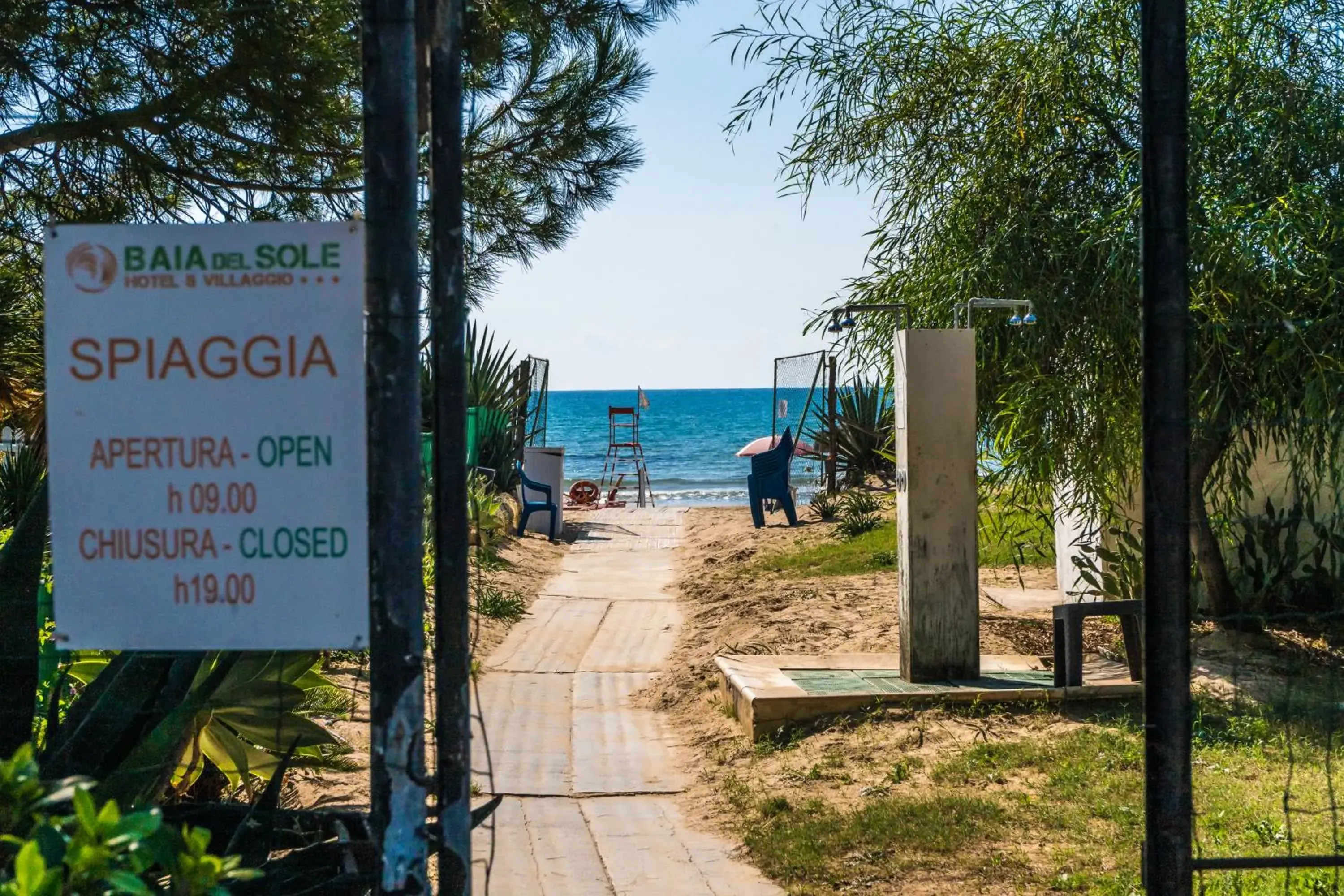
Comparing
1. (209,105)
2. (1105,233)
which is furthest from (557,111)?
(1105,233)

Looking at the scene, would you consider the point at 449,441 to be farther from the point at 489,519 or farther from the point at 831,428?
the point at 831,428

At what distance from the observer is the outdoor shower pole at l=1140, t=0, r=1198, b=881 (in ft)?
9.40

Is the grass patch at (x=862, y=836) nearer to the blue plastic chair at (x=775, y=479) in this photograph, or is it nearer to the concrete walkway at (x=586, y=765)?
the concrete walkway at (x=586, y=765)

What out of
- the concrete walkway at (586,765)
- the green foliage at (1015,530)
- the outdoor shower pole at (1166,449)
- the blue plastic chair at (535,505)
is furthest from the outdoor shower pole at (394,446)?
the blue plastic chair at (535,505)

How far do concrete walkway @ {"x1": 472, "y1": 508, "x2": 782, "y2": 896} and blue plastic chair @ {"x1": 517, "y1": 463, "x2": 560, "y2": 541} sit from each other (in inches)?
128

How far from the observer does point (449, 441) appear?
90.9 inches

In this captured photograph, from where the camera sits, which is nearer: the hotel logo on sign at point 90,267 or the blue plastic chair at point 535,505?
the hotel logo on sign at point 90,267

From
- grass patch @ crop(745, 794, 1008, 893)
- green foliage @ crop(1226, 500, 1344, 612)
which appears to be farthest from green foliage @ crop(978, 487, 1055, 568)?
grass patch @ crop(745, 794, 1008, 893)

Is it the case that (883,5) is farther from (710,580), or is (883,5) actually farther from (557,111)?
(710,580)

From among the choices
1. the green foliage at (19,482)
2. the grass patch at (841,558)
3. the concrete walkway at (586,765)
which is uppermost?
the green foliage at (19,482)

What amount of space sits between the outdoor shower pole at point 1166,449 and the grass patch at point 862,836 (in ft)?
5.51

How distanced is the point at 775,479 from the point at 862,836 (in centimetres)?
1056

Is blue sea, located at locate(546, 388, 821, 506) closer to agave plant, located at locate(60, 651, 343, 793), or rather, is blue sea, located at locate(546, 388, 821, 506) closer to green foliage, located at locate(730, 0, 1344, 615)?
green foliage, located at locate(730, 0, 1344, 615)

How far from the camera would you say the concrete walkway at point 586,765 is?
4578mm
